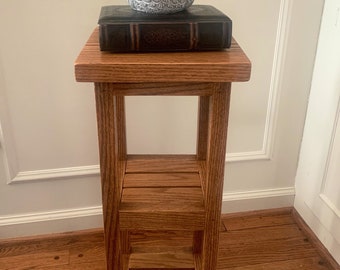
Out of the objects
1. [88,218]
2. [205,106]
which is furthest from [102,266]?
[205,106]

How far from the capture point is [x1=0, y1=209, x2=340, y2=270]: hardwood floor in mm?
1102

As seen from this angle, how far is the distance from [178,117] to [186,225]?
439mm

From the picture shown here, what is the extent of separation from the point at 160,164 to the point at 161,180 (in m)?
0.07

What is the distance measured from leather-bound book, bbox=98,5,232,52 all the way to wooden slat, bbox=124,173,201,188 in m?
0.30

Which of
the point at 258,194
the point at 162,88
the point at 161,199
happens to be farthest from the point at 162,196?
the point at 258,194

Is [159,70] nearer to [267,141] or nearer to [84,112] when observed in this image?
[84,112]

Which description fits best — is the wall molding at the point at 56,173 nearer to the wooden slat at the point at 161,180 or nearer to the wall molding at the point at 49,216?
the wall molding at the point at 49,216

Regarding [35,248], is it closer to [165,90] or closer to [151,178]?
[151,178]

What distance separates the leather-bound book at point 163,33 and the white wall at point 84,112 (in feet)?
1.21

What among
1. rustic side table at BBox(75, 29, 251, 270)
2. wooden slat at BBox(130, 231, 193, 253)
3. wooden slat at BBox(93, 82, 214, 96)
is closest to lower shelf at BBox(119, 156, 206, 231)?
rustic side table at BBox(75, 29, 251, 270)

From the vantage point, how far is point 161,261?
3.32ft

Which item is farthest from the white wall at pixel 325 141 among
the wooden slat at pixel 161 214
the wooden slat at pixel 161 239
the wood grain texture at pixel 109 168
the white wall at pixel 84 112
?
the wood grain texture at pixel 109 168

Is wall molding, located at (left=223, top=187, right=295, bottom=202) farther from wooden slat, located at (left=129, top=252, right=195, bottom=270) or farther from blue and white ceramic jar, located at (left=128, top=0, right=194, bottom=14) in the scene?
blue and white ceramic jar, located at (left=128, top=0, right=194, bottom=14)

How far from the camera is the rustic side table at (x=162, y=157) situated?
609 mm
